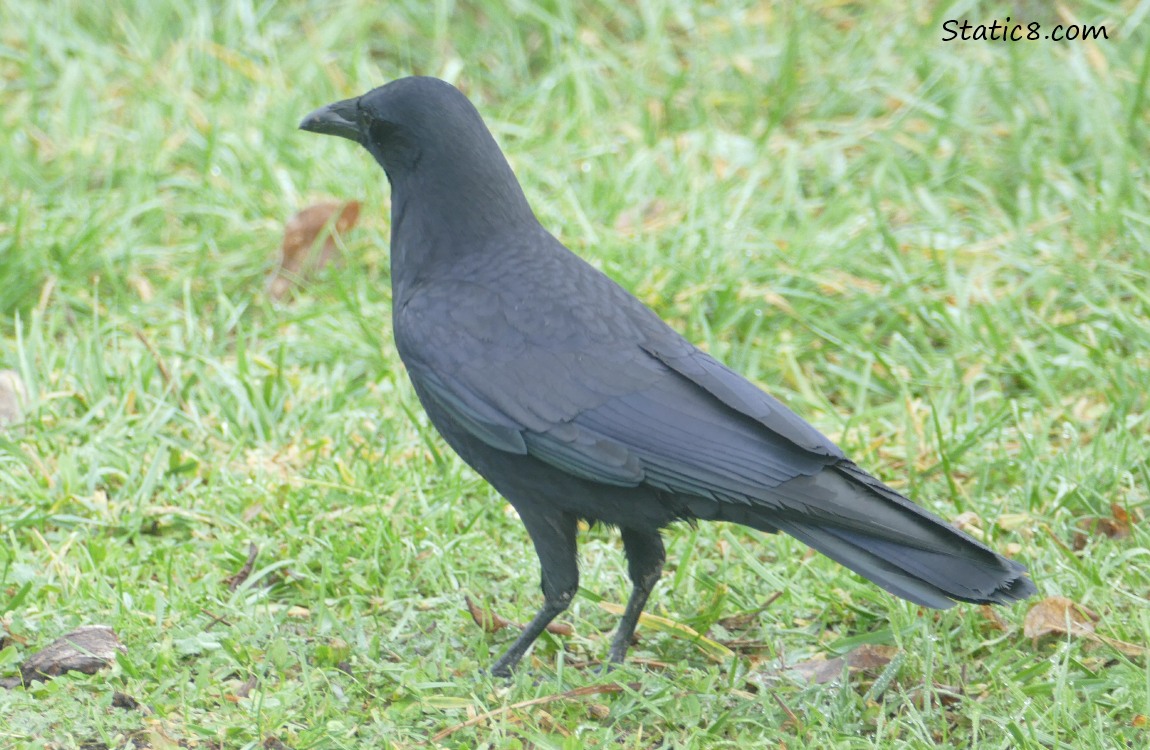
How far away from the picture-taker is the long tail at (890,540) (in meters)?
3.02

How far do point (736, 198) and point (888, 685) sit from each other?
9.44 feet

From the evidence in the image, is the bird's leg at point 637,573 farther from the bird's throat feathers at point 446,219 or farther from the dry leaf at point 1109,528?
the dry leaf at point 1109,528

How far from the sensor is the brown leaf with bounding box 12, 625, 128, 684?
3254 millimetres

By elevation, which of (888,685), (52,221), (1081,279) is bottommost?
(888,685)

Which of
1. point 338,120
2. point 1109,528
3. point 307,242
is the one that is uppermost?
point 338,120

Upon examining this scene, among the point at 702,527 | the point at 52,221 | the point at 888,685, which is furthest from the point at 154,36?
the point at 888,685

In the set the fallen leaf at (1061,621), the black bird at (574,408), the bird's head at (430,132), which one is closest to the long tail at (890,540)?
the black bird at (574,408)

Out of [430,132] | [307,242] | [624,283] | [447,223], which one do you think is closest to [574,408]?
[447,223]

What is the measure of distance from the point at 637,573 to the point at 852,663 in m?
0.58

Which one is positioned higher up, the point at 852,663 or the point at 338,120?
the point at 338,120

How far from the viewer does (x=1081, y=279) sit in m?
5.18

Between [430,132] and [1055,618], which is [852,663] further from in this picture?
[430,132]

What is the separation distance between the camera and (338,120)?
12.8ft

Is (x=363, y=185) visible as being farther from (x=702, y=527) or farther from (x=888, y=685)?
(x=888, y=685)
